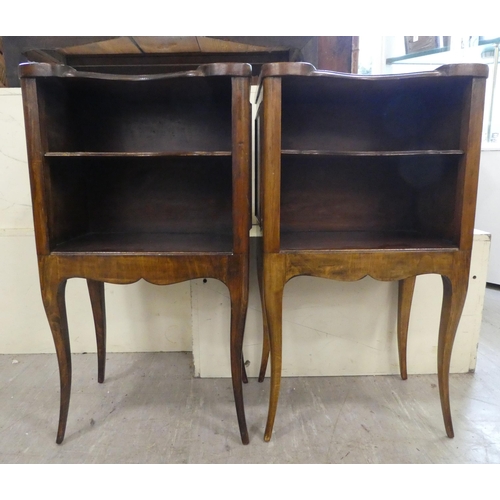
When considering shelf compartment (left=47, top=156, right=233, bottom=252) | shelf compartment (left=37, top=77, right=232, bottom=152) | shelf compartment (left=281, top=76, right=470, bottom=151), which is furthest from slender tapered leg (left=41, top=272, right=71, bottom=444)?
shelf compartment (left=281, top=76, right=470, bottom=151)

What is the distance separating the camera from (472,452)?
1164 mm

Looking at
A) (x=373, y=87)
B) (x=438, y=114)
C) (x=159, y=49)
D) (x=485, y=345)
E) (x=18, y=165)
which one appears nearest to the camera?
(x=373, y=87)

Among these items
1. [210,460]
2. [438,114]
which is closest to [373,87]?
[438,114]

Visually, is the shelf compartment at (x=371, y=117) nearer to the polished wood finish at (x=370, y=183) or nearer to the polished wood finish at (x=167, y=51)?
the polished wood finish at (x=370, y=183)

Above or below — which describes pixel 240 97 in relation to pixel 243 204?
above

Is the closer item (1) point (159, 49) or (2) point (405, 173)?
(2) point (405, 173)

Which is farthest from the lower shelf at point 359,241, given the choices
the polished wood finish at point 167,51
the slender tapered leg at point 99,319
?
the polished wood finish at point 167,51

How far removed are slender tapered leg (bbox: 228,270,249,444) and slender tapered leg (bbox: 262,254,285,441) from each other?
0.07 m

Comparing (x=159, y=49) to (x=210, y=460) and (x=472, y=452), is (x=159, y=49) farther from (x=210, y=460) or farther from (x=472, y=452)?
(x=472, y=452)

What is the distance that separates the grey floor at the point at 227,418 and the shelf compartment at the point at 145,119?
951 mm

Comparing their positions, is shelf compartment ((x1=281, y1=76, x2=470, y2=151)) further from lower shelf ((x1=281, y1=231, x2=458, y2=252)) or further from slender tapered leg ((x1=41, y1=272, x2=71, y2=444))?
slender tapered leg ((x1=41, y1=272, x2=71, y2=444))

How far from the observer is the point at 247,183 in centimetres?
107

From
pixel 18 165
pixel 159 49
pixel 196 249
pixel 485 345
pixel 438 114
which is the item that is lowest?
pixel 485 345

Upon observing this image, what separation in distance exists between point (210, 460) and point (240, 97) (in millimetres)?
1064
